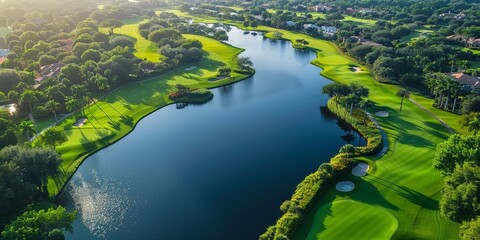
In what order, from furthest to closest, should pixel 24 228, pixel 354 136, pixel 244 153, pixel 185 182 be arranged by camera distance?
pixel 354 136 < pixel 244 153 < pixel 185 182 < pixel 24 228

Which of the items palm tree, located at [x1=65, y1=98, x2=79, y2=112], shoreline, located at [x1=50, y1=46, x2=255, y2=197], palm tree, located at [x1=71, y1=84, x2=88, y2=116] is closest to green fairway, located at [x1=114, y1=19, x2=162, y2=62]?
shoreline, located at [x1=50, y1=46, x2=255, y2=197]

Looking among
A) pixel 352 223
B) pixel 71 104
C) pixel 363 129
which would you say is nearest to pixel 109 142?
pixel 71 104

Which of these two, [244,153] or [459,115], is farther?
[459,115]

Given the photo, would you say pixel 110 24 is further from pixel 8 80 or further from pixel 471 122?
pixel 471 122

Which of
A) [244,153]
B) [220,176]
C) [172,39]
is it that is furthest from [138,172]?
[172,39]

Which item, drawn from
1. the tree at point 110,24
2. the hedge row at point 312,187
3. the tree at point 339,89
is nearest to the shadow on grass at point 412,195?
the hedge row at point 312,187

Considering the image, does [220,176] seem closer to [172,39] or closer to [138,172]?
[138,172]
